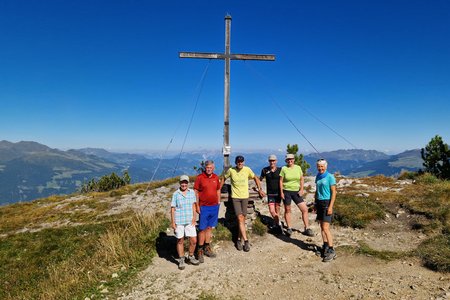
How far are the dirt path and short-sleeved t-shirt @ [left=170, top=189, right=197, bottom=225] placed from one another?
1.42m

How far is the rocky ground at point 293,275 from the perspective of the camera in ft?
21.3

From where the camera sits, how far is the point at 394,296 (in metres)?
6.08

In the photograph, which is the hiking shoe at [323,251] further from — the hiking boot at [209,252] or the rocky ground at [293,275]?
the hiking boot at [209,252]

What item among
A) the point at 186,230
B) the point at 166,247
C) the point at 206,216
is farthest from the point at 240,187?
the point at 166,247

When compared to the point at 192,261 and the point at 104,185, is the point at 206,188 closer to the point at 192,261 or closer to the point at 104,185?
the point at 192,261

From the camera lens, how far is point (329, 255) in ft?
26.8

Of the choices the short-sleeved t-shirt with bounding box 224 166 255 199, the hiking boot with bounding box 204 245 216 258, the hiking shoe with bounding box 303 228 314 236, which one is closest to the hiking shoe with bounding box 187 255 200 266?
the hiking boot with bounding box 204 245 216 258

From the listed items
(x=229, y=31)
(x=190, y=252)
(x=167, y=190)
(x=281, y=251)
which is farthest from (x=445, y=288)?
(x=167, y=190)

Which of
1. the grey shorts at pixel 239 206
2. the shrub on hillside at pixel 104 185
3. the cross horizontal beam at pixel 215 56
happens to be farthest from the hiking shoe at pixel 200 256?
the shrub on hillside at pixel 104 185

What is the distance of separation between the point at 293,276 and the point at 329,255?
4.95ft

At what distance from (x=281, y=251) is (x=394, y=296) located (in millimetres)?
3544

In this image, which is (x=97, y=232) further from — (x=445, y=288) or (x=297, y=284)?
(x=445, y=288)

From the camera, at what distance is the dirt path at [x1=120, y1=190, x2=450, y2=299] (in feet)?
21.2

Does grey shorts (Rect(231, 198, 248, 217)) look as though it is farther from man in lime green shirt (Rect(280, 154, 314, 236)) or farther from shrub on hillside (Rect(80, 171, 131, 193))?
shrub on hillside (Rect(80, 171, 131, 193))
